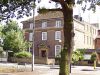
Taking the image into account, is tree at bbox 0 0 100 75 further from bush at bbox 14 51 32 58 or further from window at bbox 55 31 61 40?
window at bbox 55 31 61 40

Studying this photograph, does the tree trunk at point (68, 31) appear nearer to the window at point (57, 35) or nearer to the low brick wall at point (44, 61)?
the low brick wall at point (44, 61)

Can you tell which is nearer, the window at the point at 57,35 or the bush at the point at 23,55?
the bush at the point at 23,55

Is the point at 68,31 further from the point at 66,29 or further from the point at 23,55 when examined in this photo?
the point at 23,55

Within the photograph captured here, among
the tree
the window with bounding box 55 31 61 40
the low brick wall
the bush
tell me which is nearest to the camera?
the tree

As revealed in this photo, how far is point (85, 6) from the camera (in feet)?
41.7

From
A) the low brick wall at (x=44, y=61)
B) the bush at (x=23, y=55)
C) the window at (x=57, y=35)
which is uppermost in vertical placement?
the window at (x=57, y=35)

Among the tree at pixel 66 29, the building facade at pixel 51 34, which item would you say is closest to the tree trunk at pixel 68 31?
the tree at pixel 66 29

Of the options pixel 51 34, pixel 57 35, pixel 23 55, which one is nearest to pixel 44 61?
pixel 23 55

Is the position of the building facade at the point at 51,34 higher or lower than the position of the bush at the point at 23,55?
higher

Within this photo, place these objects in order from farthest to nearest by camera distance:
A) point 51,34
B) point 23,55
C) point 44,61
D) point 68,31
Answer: point 51,34 → point 23,55 → point 44,61 → point 68,31

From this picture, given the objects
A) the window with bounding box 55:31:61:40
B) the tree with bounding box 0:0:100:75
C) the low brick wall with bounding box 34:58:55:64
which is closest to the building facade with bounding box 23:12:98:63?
the window with bounding box 55:31:61:40

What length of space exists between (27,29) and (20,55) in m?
12.4

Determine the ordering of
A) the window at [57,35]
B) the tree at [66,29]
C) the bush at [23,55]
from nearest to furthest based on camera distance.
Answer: the tree at [66,29]
the bush at [23,55]
the window at [57,35]

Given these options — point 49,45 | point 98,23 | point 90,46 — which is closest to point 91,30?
point 90,46
